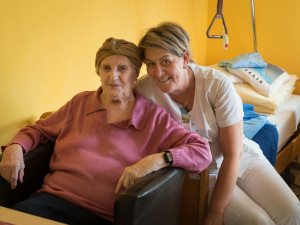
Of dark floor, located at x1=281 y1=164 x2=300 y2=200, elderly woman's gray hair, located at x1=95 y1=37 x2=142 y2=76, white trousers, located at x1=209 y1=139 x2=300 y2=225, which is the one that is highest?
elderly woman's gray hair, located at x1=95 y1=37 x2=142 y2=76

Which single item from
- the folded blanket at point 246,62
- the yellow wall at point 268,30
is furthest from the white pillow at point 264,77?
the yellow wall at point 268,30

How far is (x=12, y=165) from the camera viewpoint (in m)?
1.18

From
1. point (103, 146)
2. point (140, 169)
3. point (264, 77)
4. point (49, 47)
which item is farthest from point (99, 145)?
point (264, 77)

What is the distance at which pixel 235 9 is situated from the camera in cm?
306

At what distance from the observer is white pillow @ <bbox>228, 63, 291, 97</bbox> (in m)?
2.43

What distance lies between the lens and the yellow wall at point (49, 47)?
153 cm

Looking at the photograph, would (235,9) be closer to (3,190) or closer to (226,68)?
(226,68)

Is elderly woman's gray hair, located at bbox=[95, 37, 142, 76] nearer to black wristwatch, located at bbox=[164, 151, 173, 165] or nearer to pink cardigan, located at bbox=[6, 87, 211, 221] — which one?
pink cardigan, located at bbox=[6, 87, 211, 221]

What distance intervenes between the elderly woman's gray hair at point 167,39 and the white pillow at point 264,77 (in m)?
1.24

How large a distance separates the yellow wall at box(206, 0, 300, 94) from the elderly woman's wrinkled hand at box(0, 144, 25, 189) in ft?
7.89

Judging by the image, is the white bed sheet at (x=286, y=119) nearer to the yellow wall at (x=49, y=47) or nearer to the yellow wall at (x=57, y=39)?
the yellow wall at (x=57, y=39)

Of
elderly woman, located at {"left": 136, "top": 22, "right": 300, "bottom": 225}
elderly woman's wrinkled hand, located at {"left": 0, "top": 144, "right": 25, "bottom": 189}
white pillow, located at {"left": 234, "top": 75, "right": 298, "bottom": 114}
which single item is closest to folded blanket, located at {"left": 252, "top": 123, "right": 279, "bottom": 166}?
elderly woman, located at {"left": 136, "top": 22, "right": 300, "bottom": 225}

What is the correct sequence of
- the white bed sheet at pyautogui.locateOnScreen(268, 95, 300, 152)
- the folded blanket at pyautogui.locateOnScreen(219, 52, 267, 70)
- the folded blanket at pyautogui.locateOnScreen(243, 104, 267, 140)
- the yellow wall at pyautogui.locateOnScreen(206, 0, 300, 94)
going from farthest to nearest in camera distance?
the yellow wall at pyautogui.locateOnScreen(206, 0, 300, 94)
the folded blanket at pyautogui.locateOnScreen(219, 52, 267, 70)
the white bed sheet at pyautogui.locateOnScreen(268, 95, 300, 152)
the folded blanket at pyautogui.locateOnScreen(243, 104, 267, 140)

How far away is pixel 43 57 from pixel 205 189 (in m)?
1.00
